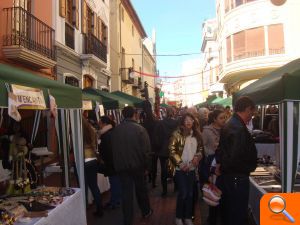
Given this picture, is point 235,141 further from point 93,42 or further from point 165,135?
point 93,42

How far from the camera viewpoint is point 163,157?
8.32 m

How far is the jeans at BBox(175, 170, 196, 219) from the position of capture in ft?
18.5

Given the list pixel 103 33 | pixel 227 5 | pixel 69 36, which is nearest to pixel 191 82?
pixel 227 5

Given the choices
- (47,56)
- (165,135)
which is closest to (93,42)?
(47,56)

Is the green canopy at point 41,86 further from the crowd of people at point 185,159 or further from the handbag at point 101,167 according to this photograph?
the handbag at point 101,167

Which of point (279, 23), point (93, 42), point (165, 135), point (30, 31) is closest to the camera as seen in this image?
point (165, 135)

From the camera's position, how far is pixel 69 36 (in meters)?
14.8

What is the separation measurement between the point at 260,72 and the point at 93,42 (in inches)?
503

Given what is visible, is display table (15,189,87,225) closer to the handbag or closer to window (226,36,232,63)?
the handbag

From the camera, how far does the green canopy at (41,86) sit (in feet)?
12.4

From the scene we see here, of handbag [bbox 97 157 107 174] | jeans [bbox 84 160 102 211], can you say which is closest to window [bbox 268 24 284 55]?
handbag [bbox 97 157 107 174]

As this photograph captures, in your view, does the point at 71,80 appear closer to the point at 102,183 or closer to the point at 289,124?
the point at 102,183

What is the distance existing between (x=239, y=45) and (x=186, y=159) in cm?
2154

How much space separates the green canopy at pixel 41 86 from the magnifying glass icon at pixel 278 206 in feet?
8.86
